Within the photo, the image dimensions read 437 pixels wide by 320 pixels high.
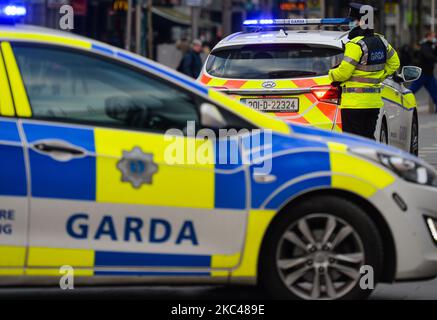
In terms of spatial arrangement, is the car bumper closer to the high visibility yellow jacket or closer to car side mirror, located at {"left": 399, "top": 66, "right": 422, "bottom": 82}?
the high visibility yellow jacket

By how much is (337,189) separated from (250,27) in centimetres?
693

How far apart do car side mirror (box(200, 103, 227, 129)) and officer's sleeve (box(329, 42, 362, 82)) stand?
4.51 meters

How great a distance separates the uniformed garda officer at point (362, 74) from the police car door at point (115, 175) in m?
4.56

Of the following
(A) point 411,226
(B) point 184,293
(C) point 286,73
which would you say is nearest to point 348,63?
(C) point 286,73

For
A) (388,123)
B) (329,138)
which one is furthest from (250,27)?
(329,138)

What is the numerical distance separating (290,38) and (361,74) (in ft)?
3.02

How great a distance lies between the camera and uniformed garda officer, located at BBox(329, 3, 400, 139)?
1099 centimetres

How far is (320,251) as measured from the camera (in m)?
6.60

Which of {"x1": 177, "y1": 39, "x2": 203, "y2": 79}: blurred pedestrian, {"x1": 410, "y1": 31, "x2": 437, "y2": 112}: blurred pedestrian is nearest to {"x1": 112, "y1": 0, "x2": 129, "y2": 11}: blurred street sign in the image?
{"x1": 410, "y1": 31, "x2": 437, "y2": 112}: blurred pedestrian

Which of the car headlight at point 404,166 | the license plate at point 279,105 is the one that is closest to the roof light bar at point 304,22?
the license plate at point 279,105

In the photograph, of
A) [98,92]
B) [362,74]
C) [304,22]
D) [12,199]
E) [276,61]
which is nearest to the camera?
[12,199]

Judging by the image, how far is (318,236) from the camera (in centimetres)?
658

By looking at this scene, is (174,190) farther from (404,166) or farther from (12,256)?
(404,166)

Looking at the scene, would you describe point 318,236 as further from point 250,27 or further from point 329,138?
point 250,27
